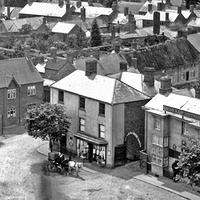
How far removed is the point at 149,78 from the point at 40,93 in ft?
65.4

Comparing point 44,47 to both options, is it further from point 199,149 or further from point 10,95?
point 199,149

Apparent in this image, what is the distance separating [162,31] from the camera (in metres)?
128

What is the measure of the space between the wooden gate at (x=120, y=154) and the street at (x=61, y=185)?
2.80 m

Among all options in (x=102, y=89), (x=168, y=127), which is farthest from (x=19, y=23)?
(x=168, y=127)

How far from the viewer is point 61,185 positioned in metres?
57.4

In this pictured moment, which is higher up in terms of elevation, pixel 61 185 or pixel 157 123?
pixel 157 123

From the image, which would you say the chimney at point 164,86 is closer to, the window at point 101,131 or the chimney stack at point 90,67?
the window at point 101,131

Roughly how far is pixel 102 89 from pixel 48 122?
21.5ft

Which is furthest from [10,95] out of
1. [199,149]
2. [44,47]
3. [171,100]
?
[44,47]

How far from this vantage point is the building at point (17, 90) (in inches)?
3027

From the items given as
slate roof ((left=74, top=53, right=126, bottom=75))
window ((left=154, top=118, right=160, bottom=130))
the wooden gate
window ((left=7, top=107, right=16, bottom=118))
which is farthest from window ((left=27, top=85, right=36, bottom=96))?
window ((left=154, top=118, right=160, bottom=130))

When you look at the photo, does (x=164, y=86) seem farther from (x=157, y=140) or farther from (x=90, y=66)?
(x=90, y=66)

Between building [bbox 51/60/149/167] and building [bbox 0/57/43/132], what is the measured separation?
13.0m

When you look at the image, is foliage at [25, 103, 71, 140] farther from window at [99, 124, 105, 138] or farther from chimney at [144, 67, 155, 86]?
chimney at [144, 67, 155, 86]
